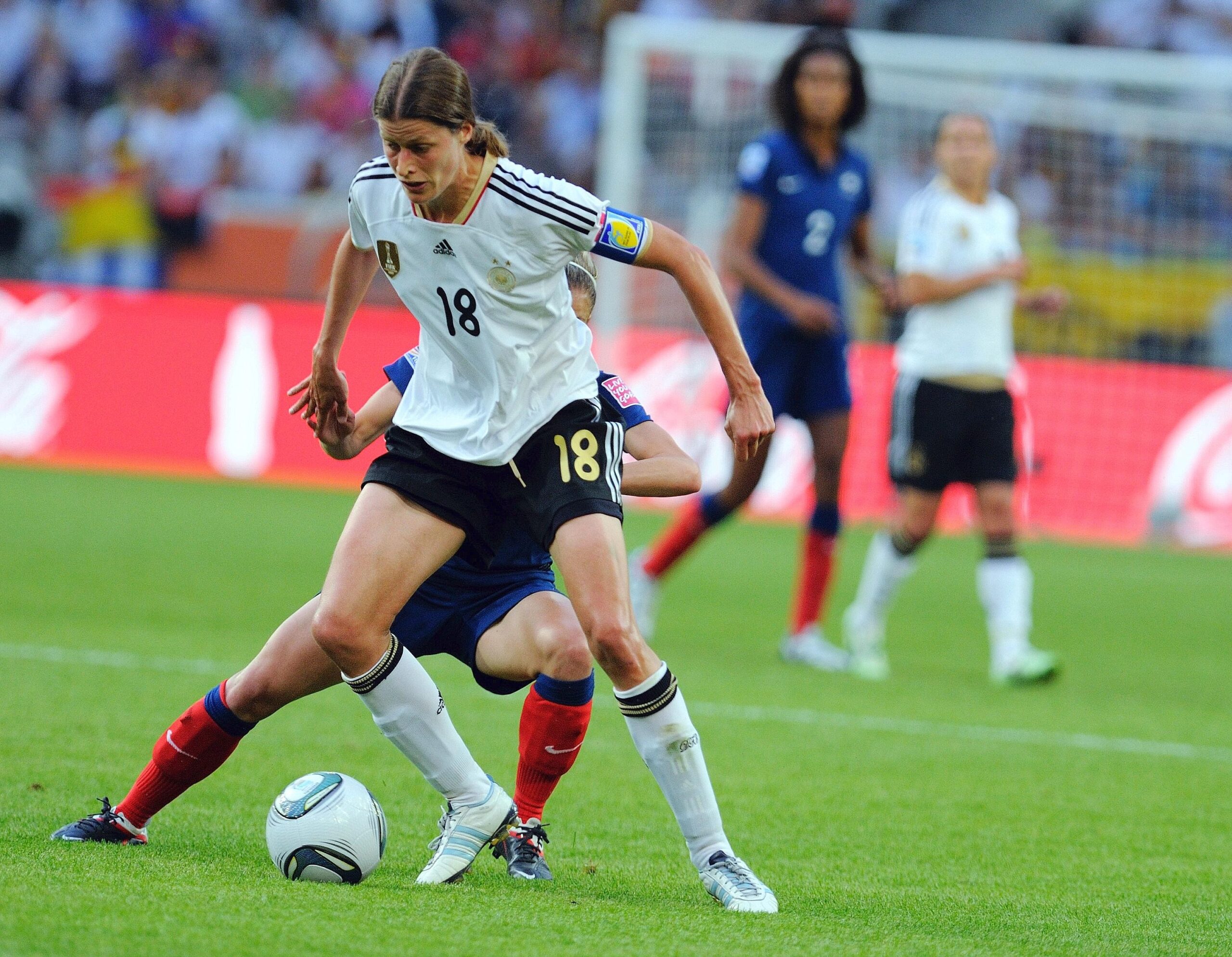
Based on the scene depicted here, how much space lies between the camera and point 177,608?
8250mm

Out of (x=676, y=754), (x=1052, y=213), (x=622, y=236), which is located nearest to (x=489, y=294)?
(x=622, y=236)

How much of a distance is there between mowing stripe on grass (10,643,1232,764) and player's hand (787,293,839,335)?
6.03 ft

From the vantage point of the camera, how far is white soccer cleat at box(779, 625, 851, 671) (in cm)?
781

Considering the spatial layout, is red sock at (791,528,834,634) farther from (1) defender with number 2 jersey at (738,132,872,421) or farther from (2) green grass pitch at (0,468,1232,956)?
(1) defender with number 2 jersey at (738,132,872,421)

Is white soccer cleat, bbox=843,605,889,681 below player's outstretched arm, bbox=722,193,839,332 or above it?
below

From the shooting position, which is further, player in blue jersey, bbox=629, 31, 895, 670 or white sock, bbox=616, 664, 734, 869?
player in blue jersey, bbox=629, 31, 895, 670

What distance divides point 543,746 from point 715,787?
4.14 ft

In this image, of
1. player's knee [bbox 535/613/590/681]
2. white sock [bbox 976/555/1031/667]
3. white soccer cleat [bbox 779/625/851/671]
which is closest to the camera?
player's knee [bbox 535/613/590/681]

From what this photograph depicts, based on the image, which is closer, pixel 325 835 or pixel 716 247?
pixel 325 835

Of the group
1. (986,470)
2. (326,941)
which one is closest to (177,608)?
(986,470)

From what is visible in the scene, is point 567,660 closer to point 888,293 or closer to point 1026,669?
point 1026,669

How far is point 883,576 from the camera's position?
7844mm

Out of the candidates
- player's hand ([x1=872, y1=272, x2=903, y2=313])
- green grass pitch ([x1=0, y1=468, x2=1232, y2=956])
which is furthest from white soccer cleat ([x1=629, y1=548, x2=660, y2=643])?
player's hand ([x1=872, y1=272, x2=903, y2=313])

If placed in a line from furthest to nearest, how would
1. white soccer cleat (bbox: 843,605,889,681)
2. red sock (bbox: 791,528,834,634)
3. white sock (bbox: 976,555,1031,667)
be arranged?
1. red sock (bbox: 791,528,834,634)
2. white soccer cleat (bbox: 843,605,889,681)
3. white sock (bbox: 976,555,1031,667)
